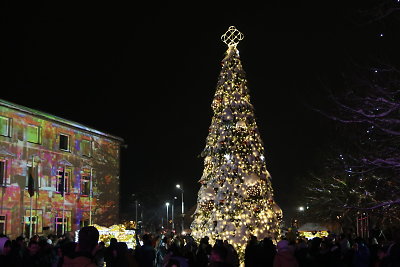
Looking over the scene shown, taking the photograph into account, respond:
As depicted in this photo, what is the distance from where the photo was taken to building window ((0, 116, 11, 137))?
94.1ft

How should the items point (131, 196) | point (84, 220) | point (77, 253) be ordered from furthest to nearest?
point (131, 196)
point (84, 220)
point (77, 253)

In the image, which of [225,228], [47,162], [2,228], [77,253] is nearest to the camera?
[77,253]

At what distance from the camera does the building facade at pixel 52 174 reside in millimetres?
29047

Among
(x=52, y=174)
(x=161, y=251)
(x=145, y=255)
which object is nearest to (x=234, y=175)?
(x=161, y=251)

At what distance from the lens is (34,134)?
31234 mm

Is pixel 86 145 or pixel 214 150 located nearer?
pixel 214 150

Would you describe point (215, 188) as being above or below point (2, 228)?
above

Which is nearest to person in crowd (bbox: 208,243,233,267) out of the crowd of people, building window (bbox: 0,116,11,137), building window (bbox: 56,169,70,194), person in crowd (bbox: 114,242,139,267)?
the crowd of people

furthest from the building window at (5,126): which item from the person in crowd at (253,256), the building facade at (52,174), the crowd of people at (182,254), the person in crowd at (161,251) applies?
the person in crowd at (253,256)

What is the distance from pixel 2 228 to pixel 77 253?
25.7 metres

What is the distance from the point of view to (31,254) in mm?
10836

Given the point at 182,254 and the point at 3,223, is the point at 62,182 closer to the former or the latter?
the point at 3,223

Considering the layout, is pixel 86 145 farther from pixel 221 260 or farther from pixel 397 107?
pixel 221 260

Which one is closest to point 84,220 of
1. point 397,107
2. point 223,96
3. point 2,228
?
point 2,228
